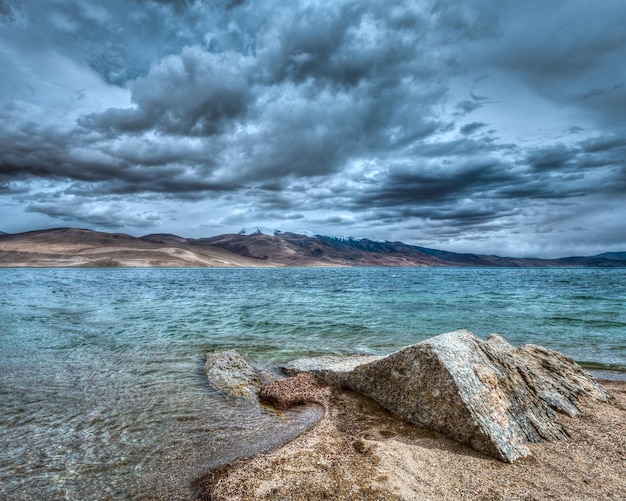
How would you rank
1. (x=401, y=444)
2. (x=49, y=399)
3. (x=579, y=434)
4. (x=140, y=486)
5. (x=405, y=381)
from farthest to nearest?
1. (x=49, y=399)
2. (x=405, y=381)
3. (x=579, y=434)
4. (x=401, y=444)
5. (x=140, y=486)

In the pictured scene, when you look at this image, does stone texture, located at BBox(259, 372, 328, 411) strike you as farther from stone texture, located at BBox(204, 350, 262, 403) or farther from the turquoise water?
the turquoise water

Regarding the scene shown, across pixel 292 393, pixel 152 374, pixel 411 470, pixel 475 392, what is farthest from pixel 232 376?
pixel 475 392

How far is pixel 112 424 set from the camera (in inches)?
Answer: 275

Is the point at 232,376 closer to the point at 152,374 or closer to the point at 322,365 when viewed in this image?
the point at 152,374

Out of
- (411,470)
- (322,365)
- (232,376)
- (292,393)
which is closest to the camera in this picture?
(411,470)

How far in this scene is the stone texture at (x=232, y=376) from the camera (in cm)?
895

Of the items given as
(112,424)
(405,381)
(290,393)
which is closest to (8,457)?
(112,424)

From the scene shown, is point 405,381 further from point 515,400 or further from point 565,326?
point 565,326

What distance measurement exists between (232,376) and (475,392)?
6.48m

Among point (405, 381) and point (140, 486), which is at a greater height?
point (405, 381)

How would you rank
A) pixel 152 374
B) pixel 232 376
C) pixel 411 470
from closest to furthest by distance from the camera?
pixel 411 470
pixel 232 376
pixel 152 374

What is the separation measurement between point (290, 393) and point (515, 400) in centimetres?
510

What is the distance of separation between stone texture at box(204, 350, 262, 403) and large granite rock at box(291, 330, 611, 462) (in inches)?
110

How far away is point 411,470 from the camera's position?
518 cm
